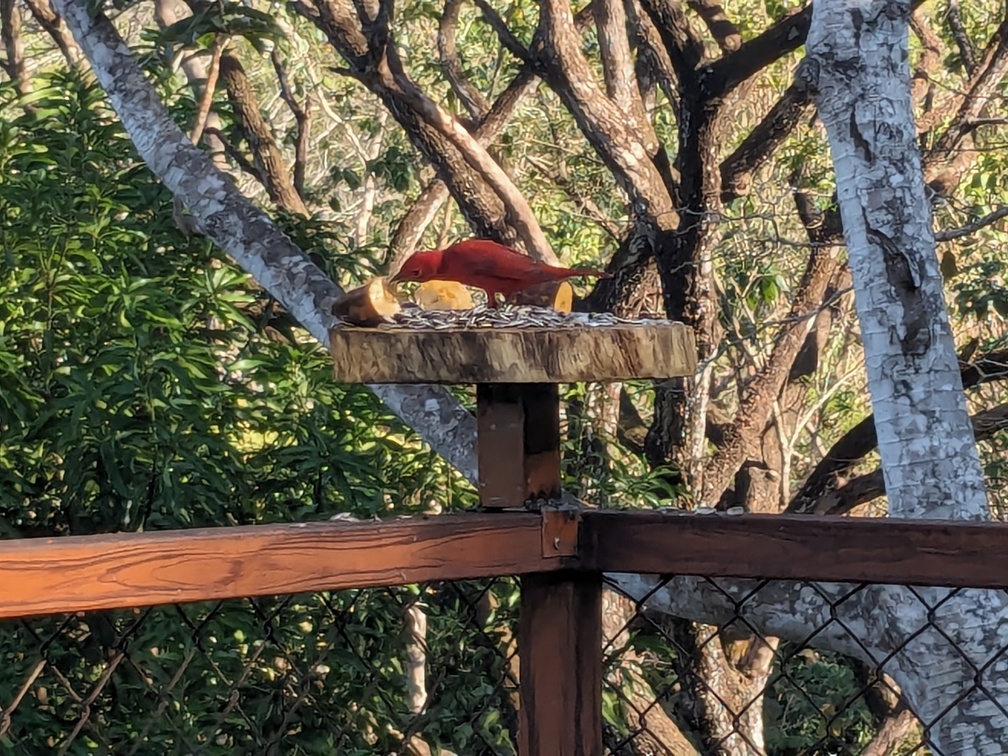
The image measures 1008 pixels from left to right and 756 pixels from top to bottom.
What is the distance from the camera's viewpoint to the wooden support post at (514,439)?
1320 millimetres

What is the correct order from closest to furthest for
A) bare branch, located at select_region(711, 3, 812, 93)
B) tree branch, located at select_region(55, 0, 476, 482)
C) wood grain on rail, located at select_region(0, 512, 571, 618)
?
wood grain on rail, located at select_region(0, 512, 571, 618) → tree branch, located at select_region(55, 0, 476, 482) → bare branch, located at select_region(711, 3, 812, 93)

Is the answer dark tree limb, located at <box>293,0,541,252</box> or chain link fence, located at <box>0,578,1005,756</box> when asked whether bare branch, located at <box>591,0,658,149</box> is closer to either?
dark tree limb, located at <box>293,0,541,252</box>

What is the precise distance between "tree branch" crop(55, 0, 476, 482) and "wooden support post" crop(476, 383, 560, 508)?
2.32 metres

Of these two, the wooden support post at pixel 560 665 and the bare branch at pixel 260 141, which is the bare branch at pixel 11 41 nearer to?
the bare branch at pixel 260 141

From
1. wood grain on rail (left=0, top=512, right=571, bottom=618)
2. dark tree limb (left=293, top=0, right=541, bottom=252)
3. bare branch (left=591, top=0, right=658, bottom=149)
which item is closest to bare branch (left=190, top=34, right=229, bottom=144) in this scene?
dark tree limb (left=293, top=0, right=541, bottom=252)

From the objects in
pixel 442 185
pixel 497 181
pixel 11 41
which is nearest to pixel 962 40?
pixel 497 181

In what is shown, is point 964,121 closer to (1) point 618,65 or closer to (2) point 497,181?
(1) point 618,65

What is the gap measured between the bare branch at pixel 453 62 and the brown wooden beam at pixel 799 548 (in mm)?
4657

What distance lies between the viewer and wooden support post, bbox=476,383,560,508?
52.0 inches

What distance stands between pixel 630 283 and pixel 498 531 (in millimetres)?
4156

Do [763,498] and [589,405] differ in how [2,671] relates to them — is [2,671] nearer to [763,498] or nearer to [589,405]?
[589,405]

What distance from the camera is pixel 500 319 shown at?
135cm

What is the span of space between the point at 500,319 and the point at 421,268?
0.53ft

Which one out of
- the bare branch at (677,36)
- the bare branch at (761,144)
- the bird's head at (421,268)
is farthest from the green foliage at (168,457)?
the bare branch at (761,144)
